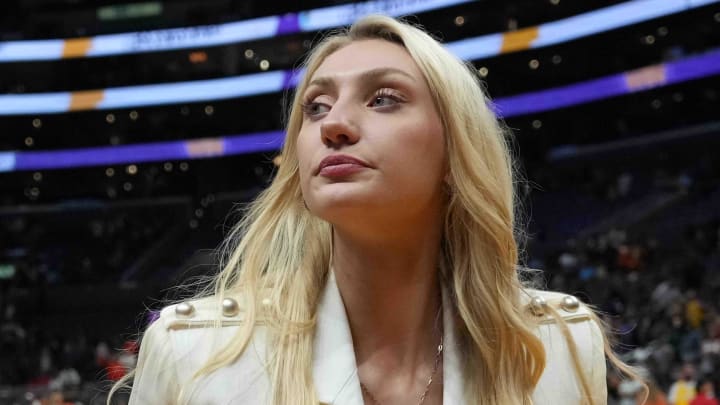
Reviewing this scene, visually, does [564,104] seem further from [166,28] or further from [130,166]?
[130,166]

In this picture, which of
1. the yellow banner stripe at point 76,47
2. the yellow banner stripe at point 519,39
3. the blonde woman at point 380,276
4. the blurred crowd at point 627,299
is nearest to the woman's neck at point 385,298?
the blonde woman at point 380,276

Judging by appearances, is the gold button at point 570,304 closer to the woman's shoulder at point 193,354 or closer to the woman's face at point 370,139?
the woman's face at point 370,139

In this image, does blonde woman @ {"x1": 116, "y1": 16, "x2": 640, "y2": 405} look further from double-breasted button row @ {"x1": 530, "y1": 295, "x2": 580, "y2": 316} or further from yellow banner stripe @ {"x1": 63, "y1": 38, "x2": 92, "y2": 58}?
yellow banner stripe @ {"x1": 63, "y1": 38, "x2": 92, "y2": 58}

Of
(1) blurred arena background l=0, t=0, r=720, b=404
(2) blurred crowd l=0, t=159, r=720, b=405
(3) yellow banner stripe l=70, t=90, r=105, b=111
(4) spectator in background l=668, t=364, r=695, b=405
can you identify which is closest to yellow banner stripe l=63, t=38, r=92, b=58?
(1) blurred arena background l=0, t=0, r=720, b=404

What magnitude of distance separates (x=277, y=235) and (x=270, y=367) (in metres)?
0.38

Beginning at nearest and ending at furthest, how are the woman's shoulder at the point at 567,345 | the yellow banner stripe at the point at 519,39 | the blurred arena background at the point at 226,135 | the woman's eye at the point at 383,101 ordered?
the woman's eye at the point at 383,101 → the woman's shoulder at the point at 567,345 → the blurred arena background at the point at 226,135 → the yellow banner stripe at the point at 519,39

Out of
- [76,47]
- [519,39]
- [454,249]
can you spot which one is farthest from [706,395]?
[76,47]

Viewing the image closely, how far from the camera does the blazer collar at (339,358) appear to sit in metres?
2.03

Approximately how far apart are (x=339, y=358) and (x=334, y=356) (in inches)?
0.5

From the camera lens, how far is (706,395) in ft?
24.7

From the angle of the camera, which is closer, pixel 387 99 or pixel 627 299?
pixel 387 99

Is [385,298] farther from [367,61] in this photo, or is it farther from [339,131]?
[367,61]

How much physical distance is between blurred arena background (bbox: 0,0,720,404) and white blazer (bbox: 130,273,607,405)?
11.8 meters

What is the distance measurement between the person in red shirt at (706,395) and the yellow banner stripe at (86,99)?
2107cm
